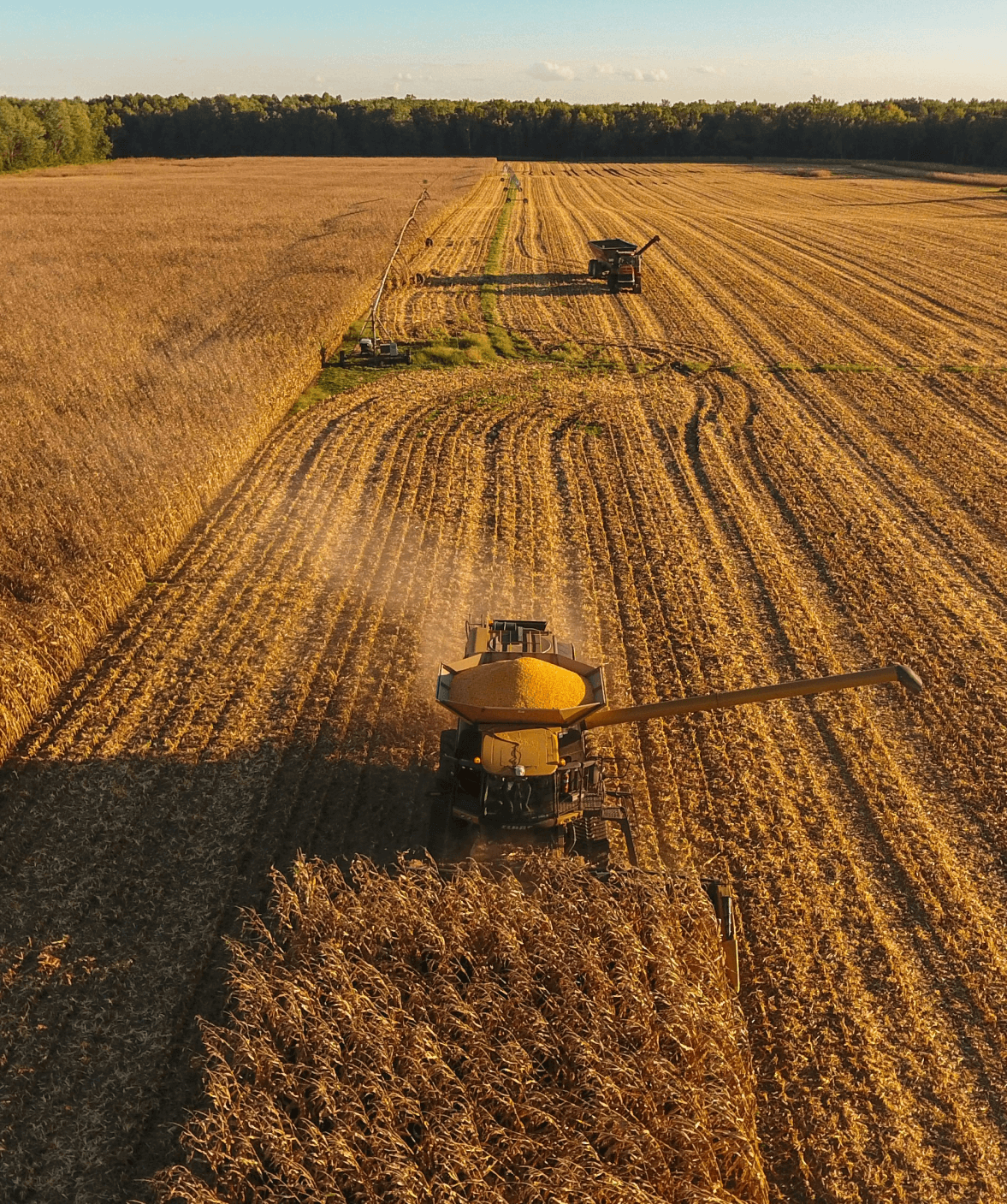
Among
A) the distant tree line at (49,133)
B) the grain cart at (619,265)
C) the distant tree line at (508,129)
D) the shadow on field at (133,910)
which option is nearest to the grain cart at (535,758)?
the shadow on field at (133,910)

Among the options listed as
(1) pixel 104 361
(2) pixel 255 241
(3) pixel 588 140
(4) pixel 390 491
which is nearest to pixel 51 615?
(4) pixel 390 491

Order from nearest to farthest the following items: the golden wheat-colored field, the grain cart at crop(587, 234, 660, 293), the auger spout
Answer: the auger spout
the golden wheat-colored field
the grain cart at crop(587, 234, 660, 293)

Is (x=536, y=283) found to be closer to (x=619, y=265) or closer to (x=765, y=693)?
(x=619, y=265)

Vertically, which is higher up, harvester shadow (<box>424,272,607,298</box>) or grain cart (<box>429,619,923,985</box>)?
harvester shadow (<box>424,272,607,298</box>)

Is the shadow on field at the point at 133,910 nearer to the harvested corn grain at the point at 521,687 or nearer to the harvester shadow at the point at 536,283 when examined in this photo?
the harvested corn grain at the point at 521,687

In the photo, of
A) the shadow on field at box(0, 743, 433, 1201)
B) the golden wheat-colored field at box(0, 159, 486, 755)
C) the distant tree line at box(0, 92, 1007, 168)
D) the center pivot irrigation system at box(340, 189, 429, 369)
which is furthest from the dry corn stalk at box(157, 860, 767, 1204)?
the distant tree line at box(0, 92, 1007, 168)

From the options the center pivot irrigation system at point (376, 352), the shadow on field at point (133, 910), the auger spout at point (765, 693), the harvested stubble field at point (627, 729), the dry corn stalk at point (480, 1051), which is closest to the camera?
the dry corn stalk at point (480, 1051)

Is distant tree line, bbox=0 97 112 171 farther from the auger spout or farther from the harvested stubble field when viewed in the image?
the auger spout

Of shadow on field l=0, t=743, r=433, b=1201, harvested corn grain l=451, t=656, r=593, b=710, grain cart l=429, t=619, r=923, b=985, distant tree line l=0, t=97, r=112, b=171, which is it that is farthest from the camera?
distant tree line l=0, t=97, r=112, b=171
